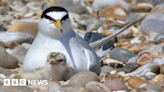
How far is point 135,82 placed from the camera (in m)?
3.86

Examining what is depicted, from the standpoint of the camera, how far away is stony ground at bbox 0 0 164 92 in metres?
3.64

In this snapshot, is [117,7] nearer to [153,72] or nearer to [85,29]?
[85,29]

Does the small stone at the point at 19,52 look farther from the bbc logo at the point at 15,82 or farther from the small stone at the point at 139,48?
the small stone at the point at 139,48

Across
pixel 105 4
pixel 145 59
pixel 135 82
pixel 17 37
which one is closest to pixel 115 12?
pixel 105 4

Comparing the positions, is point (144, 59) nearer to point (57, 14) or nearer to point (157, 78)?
point (157, 78)

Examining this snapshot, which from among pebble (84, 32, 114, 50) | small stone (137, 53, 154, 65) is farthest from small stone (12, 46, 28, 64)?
small stone (137, 53, 154, 65)

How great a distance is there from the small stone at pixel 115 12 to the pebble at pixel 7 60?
14.7ft

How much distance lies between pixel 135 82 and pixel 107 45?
7.62ft

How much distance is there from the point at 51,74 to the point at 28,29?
3.00 m

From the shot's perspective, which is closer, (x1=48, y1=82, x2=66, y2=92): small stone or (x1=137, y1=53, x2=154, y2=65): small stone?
(x1=48, y1=82, x2=66, y2=92): small stone

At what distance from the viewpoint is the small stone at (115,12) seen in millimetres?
9041

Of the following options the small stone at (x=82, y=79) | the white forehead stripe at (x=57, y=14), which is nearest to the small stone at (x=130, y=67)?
the small stone at (x=82, y=79)

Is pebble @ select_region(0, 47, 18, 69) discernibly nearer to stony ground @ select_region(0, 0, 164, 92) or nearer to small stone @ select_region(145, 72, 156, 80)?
stony ground @ select_region(0, 0, 164, 92)

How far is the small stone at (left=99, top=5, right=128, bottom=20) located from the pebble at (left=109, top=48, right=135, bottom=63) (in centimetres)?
356
